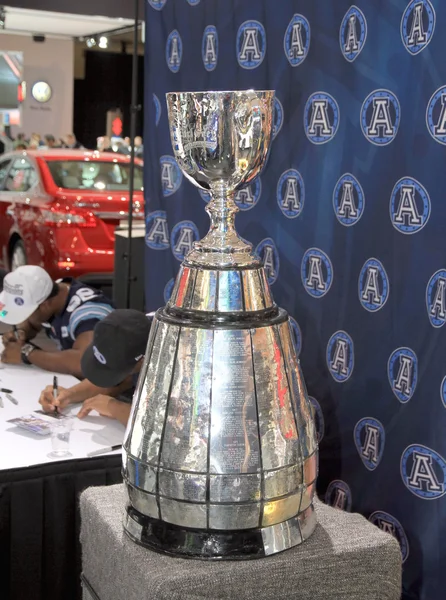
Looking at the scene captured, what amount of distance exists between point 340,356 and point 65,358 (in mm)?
1275

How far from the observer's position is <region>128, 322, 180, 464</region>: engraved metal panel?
1.29 metres


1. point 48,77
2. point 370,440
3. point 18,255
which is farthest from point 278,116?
point 48,77

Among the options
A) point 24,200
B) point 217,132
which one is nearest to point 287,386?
point 217,132

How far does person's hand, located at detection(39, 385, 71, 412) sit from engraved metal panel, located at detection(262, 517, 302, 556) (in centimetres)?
149

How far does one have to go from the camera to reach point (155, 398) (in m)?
1.31

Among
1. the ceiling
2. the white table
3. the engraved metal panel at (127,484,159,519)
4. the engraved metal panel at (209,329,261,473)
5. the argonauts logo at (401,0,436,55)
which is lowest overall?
the white table

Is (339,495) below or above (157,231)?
below

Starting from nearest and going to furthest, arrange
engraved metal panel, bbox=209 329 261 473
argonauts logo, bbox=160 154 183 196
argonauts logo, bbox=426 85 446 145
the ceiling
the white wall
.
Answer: engraved metal panel, bbox=209 329 261 473 → argonauts logo, bbox=426 85 446 145 → argonauts logo, bbox=160 154 183 196 → the ceiling → the white wall

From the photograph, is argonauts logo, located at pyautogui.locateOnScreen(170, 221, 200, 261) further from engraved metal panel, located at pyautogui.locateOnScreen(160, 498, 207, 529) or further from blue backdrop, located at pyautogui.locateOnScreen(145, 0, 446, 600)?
engraved metal panel, located at pyautogui.locateOnScreen(160, 498, 207, 529)

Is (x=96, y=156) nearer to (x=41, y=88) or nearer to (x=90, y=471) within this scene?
(x=90, y=471)

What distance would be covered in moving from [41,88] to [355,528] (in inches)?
621

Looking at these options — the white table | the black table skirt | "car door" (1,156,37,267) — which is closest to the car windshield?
Answer: "car door" (1,156,37,267)

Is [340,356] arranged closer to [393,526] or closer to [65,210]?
[393,526]

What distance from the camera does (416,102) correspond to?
6.29 ft
